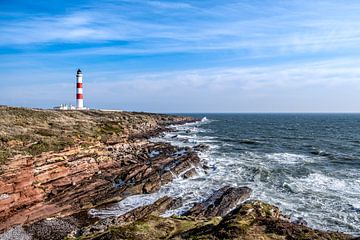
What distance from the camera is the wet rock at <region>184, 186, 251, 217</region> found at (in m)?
23.1

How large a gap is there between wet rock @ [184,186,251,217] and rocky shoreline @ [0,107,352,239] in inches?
2.8

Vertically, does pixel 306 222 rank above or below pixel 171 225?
below

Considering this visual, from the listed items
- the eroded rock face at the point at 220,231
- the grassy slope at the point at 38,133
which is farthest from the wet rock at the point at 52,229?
the grassy slope at the point at 38,133

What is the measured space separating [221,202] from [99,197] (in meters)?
9.48

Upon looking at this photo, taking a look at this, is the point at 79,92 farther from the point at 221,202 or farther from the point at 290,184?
the point at 221,202

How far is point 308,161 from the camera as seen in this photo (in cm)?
4466

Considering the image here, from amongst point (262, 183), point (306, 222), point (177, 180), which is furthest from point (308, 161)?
point (306, 222)

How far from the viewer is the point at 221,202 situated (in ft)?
81.6

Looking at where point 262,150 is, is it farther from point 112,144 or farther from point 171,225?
point 171,225

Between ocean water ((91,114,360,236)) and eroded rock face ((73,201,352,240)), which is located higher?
eroded rock face ((73,201,352,240))

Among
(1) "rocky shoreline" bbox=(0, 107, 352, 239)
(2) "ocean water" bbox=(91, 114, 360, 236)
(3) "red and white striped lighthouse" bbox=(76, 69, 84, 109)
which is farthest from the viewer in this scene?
(3) "red and white striped lighthouse" bbox=(76, 69, 84, 109)

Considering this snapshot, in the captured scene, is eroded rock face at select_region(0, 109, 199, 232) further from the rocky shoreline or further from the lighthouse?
the lighthouse

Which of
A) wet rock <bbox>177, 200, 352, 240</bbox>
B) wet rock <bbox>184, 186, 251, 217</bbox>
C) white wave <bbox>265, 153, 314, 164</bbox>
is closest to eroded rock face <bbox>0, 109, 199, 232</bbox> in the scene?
wet rock <bbox>184, 186, 251, 217</bbox>

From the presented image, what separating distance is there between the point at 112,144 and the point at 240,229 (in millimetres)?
31244
